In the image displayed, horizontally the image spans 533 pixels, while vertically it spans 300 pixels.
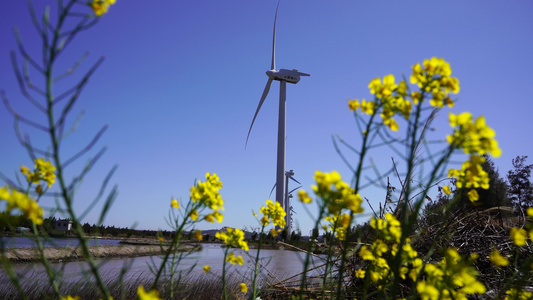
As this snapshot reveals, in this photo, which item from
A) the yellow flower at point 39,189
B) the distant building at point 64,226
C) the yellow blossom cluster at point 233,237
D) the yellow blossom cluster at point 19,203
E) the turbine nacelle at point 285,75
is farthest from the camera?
the turbine nacelle at point 285,75

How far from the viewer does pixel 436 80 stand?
120 cm

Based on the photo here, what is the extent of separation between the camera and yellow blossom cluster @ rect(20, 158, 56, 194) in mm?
1325

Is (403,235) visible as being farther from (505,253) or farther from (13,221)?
(505,253)

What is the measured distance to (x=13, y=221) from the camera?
1195 mm

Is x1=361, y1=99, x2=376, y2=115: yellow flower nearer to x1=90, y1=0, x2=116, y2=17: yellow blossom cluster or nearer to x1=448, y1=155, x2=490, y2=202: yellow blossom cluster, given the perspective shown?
x1=448, y1=155, x2=490, y2=202: yellow blossom cluster

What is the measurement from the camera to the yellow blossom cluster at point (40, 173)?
133cm

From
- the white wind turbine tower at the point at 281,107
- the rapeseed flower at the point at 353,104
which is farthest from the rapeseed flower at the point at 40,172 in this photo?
the white wind turbine tower at the point at 281,107

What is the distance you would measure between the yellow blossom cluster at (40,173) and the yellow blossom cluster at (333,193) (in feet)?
2.95

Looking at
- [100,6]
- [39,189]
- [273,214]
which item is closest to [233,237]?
[273,214]

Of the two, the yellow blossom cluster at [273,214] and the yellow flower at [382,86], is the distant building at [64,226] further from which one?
the yellow flower at [382,86]

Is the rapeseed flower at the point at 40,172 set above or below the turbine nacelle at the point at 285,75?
below

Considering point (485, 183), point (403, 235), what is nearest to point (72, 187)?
point (403, 235)

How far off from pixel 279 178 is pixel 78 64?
1575 centimetres

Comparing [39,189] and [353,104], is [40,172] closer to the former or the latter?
[39,189]
